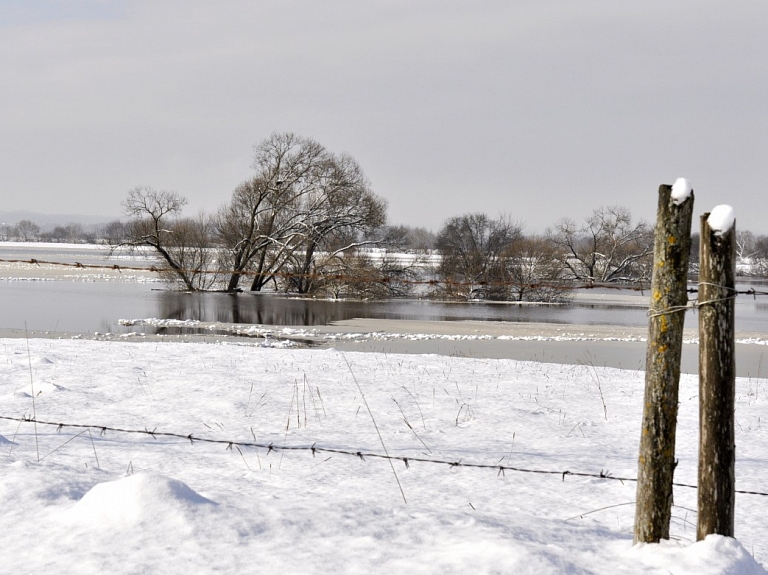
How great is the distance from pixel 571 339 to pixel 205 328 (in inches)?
471

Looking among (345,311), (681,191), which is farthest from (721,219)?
(345,311)

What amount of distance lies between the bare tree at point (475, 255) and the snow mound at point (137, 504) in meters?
30.0

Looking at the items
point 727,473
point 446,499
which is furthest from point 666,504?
point 446,499

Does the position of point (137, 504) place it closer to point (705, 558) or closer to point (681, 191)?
point (705, 558)

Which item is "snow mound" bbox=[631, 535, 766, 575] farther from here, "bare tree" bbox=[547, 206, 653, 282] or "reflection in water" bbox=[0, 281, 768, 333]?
"bare tree" bbox=[547, 206, 653, 282]

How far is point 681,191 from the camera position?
3.60 m

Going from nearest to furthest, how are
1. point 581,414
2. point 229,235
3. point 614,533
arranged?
point 614,533
point 581,414
point 229,235

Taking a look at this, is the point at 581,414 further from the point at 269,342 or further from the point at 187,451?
the point at 269,342

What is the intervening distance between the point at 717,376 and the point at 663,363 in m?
0.25

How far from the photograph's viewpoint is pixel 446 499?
16.4 ft

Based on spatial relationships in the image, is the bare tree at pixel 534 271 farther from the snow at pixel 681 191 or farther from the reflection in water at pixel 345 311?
the snow at pixel 681 191

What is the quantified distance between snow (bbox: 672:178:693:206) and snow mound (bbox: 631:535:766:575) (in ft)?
5.37

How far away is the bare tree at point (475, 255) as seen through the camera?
42250 mm

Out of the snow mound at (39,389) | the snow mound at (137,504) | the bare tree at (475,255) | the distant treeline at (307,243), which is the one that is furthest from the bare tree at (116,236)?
the snow mound at (137,504)
